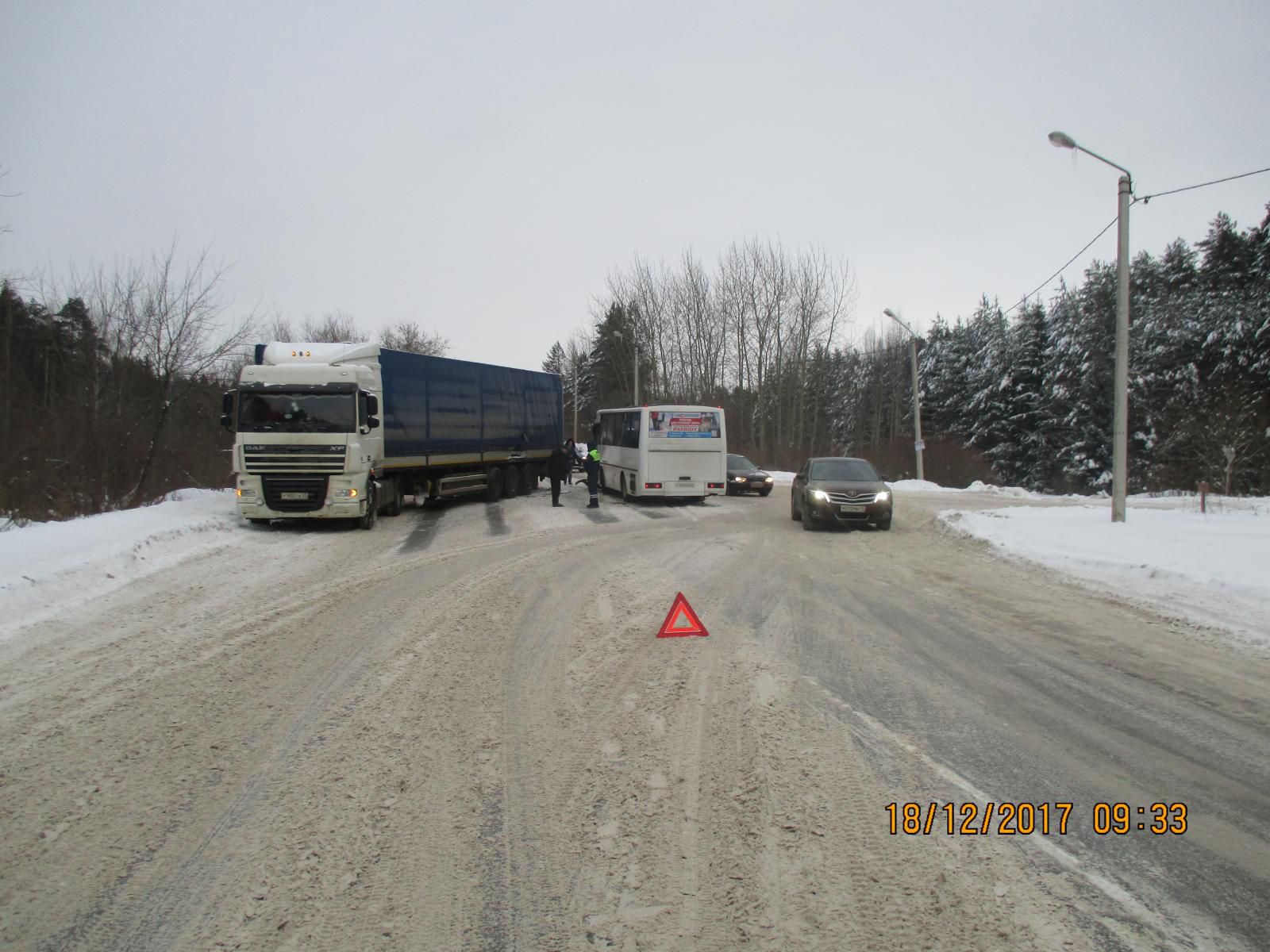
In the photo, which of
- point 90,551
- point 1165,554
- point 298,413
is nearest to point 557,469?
point 298,413

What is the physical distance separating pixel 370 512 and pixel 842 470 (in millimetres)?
10639

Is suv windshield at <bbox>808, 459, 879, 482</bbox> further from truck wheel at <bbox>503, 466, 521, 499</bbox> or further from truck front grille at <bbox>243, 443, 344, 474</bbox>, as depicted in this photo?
truck front grille at <bbox>243, 443, 344, 474</bbox>

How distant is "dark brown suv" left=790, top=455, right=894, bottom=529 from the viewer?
17.7 metres

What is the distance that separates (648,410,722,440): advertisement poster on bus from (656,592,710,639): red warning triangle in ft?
53.0

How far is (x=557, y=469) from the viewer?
23.9 metres

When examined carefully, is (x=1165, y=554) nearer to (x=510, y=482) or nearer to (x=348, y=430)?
(x=348, y=430)

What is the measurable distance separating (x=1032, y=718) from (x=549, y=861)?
3.65 meters

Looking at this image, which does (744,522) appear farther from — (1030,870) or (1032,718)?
(1030,870)

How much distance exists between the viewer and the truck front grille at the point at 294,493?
15.7 meters

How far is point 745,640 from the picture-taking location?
783cm

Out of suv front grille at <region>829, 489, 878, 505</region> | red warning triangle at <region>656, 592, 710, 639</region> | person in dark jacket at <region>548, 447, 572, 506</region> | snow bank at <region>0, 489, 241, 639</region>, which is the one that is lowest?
red warning triangle at <region>656, 592, 710, 639</region>

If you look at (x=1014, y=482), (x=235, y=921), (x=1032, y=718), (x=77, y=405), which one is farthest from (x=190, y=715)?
(x=1014, y=482)

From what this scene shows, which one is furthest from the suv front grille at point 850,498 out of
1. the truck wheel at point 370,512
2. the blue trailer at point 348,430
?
the truck wheel at point 370,512

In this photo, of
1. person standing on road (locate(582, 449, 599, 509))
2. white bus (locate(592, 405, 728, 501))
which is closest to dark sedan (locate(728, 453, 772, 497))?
white bus (locate(592, 405, 728, 501))
